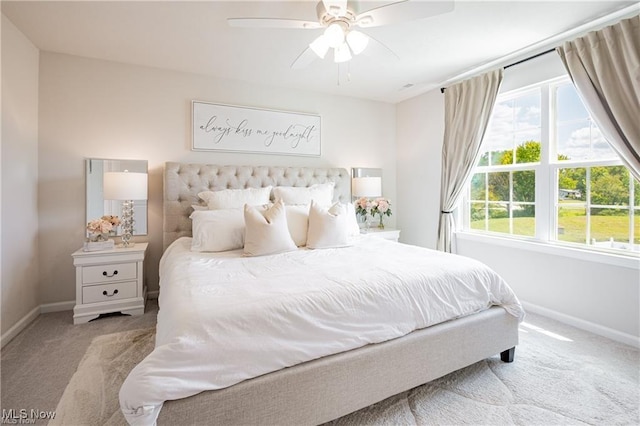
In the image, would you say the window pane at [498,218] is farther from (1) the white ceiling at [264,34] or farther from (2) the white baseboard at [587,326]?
(1) the white ceiling at [264,34]

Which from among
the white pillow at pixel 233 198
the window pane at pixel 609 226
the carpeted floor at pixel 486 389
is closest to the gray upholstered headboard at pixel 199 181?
the white pillow at pixel 233 198

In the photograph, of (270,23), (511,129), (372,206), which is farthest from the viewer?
(372,206)

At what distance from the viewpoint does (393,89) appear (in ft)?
13.0

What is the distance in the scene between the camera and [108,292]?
274 cm

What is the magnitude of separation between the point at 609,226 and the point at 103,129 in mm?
4795

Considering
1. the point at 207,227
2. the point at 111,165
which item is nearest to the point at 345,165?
the point at 207,227

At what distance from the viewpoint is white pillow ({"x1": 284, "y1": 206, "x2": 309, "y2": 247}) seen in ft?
8.82

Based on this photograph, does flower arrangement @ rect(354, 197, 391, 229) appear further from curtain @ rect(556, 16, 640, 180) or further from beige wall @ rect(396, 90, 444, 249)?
curtain @ rect(556, 16, 640, 180)

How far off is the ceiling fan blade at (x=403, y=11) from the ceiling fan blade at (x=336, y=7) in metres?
0.10

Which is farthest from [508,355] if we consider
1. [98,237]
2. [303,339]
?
[98,237]

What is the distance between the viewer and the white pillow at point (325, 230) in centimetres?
260

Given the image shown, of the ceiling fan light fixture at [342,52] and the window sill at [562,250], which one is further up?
the ceiling fan light fixture at [342,52]

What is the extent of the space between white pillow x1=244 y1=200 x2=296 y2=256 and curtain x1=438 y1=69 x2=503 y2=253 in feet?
7.26

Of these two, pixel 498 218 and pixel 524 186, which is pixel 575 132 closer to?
pixel 524 186
